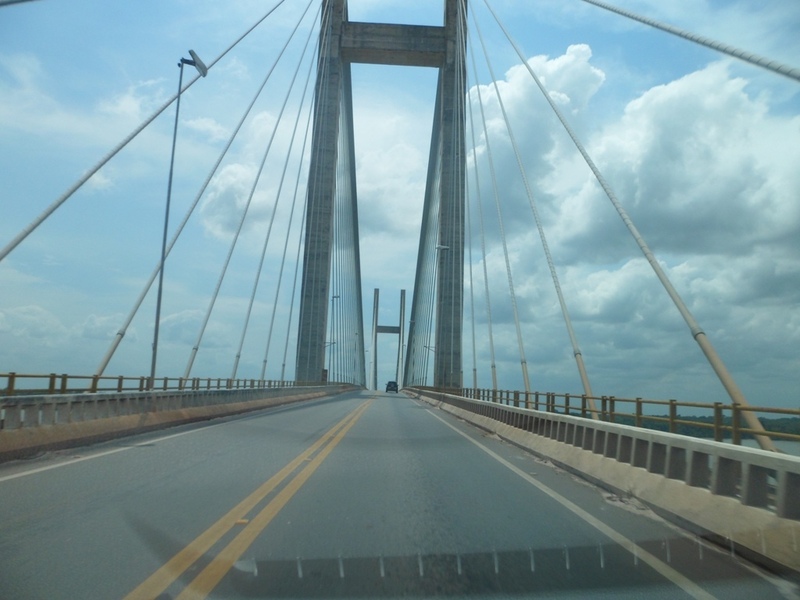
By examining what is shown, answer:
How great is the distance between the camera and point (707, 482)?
8758 mm

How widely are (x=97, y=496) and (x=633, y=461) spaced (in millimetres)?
6791

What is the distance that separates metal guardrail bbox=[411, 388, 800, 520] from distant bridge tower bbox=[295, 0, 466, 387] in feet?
144

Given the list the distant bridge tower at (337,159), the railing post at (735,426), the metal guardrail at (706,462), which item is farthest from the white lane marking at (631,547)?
the distant bridge tower at (337,159)

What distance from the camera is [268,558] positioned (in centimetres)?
677

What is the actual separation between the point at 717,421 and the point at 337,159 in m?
52.5

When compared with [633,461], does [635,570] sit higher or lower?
lower

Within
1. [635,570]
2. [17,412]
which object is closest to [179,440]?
[17,412]

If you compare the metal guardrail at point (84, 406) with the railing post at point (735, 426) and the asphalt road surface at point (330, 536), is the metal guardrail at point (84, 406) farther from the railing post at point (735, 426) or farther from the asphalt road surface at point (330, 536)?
the railing post at point (735, 426)

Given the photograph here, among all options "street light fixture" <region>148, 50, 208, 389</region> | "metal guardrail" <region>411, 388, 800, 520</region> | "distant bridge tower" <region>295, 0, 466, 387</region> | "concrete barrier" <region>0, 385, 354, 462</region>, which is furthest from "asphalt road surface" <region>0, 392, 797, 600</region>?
"distant bridge tower" <region>295, 0, 466, 387</region>

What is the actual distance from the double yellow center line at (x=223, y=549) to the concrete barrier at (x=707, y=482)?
4.32 meters

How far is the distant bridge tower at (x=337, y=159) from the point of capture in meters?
58.2

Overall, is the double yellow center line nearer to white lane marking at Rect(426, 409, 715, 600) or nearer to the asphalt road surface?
the asphalt road surface

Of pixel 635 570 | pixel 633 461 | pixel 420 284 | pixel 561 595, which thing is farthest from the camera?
pixel 420 284

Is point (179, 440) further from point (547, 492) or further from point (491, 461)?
point (547, 492)
